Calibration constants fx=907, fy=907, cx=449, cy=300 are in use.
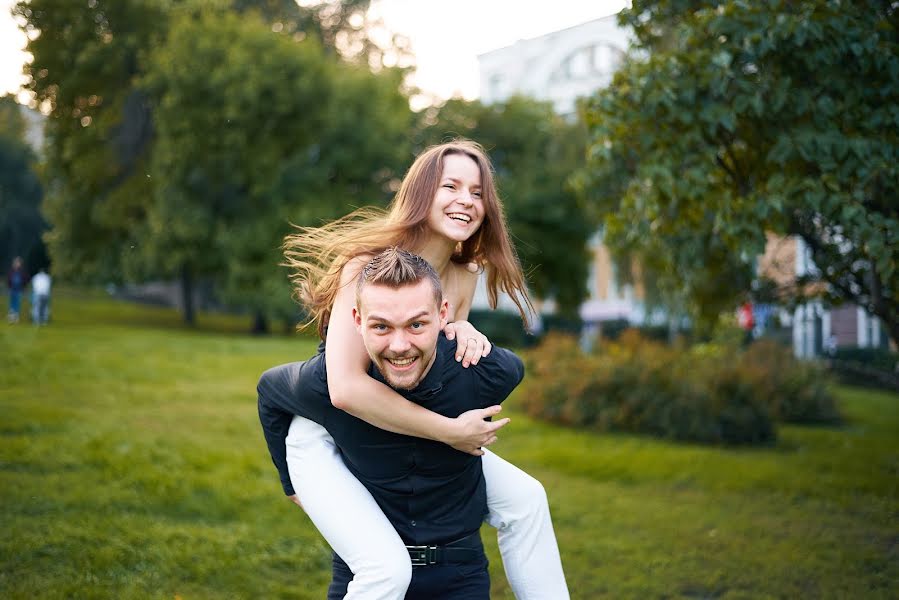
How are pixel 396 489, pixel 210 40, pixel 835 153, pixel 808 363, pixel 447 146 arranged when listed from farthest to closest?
pixel 210 40 → pixel 808 363 → pixel 835 153 → pixel 447 146 → pixel 396 489

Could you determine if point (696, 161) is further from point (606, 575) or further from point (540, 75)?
point (540, 75)

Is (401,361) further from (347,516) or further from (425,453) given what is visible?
(347,516)

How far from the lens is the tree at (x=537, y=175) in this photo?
3478 centimetres

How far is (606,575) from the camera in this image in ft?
21.0

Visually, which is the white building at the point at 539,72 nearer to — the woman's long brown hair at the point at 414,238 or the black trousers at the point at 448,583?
the woman's long brown hair at the point at 414,238

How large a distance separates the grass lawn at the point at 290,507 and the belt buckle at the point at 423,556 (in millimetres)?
2521

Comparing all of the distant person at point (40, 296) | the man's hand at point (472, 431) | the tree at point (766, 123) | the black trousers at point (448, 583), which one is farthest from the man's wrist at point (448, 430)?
the distant person at point (40, 296)

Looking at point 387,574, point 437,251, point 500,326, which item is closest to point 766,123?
point 437,251

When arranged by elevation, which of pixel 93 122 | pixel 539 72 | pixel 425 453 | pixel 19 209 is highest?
pixel 539 72

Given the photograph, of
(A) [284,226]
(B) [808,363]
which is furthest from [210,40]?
(B) [808,363]

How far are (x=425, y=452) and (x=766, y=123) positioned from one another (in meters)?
4.69

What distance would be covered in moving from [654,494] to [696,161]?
3.65 meters

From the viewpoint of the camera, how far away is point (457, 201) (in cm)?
392

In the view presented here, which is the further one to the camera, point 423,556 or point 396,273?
point 423,556
